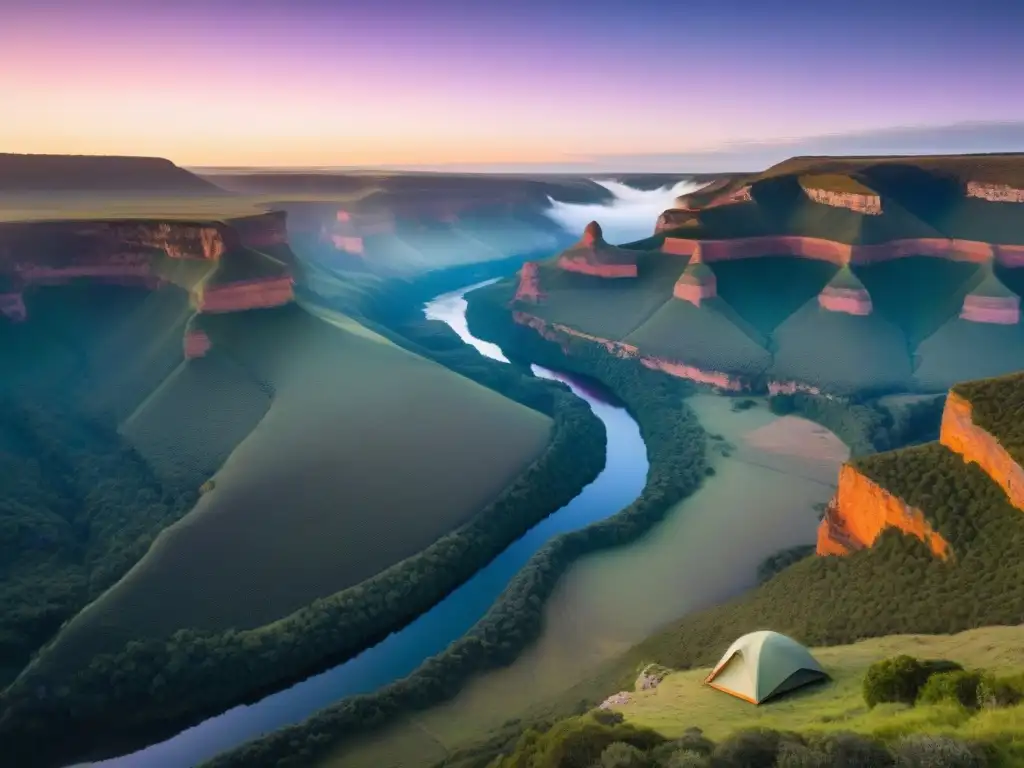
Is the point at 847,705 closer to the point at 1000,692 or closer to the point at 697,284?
the point at 1000,692

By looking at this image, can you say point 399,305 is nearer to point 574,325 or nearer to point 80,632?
point 574,325

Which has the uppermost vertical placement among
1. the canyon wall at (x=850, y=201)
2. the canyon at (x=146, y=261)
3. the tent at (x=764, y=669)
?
the canyon wall at (x=850, y=201)

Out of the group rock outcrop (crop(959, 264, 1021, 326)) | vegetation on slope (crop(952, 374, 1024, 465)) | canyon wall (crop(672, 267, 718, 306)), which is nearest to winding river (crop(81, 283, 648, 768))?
vegetation on slope (crop(952, 374, 1024, 465))

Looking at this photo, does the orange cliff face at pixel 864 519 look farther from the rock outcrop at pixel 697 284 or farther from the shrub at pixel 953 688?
the rock outcrop at pixel 697 284

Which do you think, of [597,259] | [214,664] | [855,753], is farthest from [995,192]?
[214,664]

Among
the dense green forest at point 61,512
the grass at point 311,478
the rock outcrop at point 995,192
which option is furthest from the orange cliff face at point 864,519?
the rock outcrop at point 995,192

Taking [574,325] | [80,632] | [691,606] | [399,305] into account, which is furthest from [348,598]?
[399,305]

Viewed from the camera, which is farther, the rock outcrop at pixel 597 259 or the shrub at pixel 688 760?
the rock outcrop at pixel 597 259
